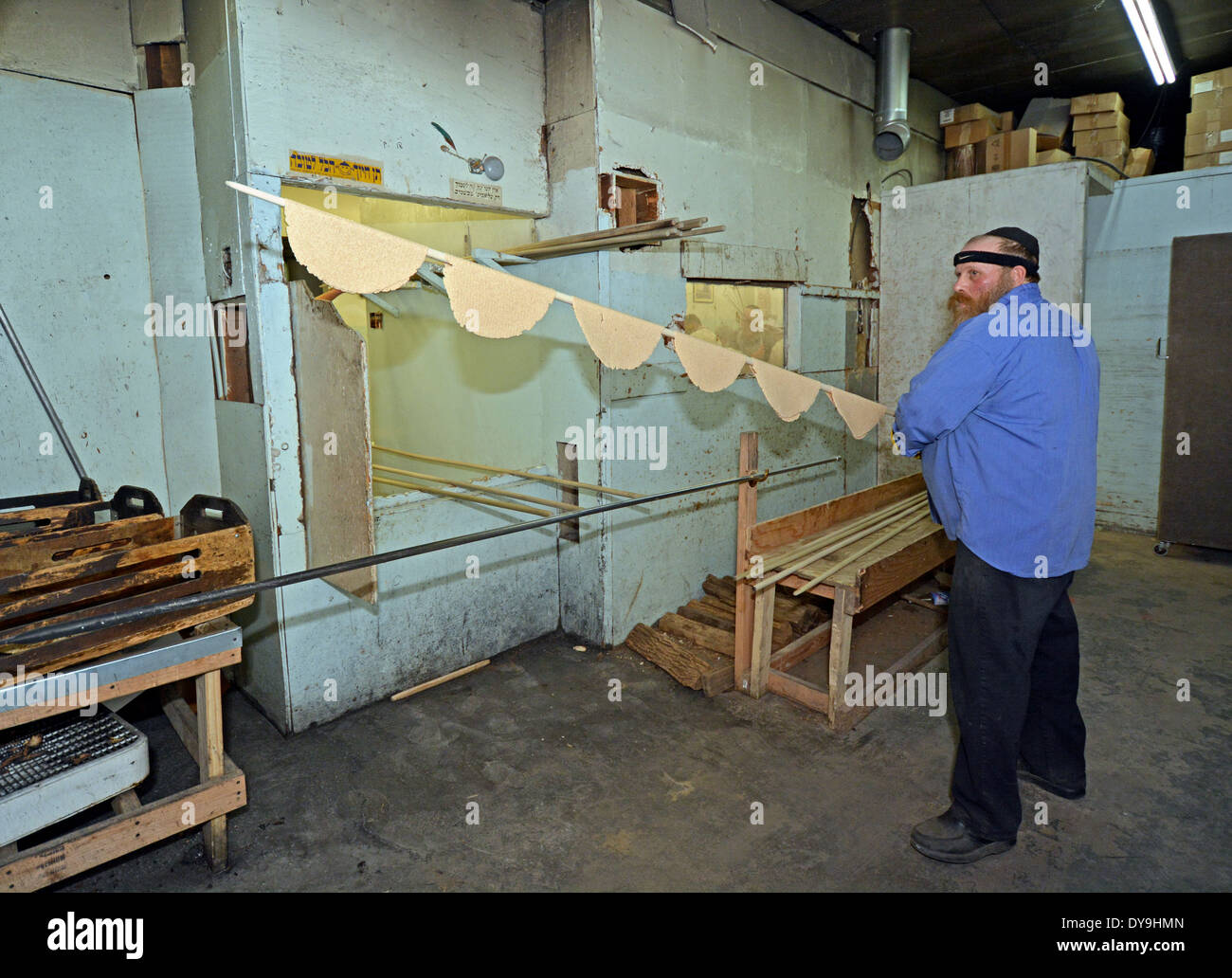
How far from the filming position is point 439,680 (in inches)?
156

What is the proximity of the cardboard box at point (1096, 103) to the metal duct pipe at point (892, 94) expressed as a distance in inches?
63.2

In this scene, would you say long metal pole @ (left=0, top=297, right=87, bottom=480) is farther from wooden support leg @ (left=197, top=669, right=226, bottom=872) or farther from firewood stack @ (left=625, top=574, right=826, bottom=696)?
firewood stack @ (left=625, top=574, right=826, bottom=696)

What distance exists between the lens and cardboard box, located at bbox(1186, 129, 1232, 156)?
5715 millimetres

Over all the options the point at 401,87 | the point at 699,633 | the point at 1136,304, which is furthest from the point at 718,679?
the point at 1136,304

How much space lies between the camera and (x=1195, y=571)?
17.8 ft

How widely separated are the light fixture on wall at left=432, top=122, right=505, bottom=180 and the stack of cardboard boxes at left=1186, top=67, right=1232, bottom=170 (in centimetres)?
544

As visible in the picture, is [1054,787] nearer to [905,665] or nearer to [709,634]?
[905,665]

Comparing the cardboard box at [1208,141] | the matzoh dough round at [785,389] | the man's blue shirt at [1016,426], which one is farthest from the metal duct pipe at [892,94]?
the man's blue shirt at [1016,426]

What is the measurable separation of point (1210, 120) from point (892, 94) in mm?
2414

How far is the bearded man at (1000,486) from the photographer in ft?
8.09

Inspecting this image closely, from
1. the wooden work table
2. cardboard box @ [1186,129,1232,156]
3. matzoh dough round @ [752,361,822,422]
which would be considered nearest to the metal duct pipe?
cardboard box @ [1186,129,1232,156]
